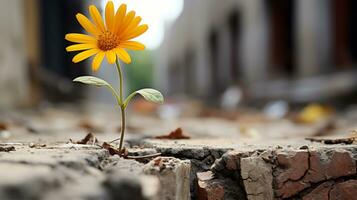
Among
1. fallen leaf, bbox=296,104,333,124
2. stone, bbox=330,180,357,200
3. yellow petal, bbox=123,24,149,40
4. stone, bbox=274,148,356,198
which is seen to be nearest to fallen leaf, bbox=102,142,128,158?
yellow petal, bbox=123,24,149,40

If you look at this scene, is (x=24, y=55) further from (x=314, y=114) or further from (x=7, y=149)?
(x=7, y=149)

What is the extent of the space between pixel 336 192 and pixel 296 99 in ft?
16.3

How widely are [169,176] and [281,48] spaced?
23.8ft

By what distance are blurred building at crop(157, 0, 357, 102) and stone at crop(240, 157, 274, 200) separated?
3.69 meters

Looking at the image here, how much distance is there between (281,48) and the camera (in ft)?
25.9

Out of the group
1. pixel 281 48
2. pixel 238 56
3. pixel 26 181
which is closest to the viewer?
pixel 26 181

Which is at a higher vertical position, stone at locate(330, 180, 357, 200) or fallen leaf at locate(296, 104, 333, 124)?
fallen leaf at locate(296, 104, 333, 124)

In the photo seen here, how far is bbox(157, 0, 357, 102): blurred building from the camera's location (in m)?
5.40

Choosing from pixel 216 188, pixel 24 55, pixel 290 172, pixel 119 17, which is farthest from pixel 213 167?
pixel 24 55

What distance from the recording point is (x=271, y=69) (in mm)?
7820

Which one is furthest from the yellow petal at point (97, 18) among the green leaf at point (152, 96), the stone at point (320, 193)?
the stone at point (320, 193)

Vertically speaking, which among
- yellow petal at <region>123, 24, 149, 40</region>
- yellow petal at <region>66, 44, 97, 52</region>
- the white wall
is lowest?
yellow petal at <region>66, 44, 97, 52</region>

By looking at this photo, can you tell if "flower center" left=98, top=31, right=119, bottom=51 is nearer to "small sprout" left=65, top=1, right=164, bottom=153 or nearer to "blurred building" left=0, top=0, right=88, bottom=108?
"small sprout" left=65, top=1, right=164, bottom=153

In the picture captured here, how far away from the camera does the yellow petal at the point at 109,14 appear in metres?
1.01
